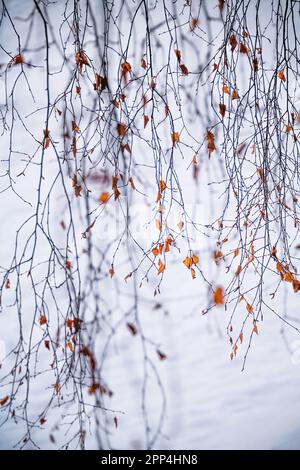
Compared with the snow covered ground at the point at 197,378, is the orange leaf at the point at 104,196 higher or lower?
higher

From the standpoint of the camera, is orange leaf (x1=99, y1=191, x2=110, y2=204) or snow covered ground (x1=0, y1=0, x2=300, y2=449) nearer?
orange leaf (x1=99, y1=191, x2=110, y2=204)

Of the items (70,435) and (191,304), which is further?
(191,304)

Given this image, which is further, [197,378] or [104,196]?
[197,378]

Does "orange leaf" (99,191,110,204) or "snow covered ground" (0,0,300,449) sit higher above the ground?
"orange leaf" (99,191,110,204)

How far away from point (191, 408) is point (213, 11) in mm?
1897

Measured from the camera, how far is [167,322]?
72.4 inches

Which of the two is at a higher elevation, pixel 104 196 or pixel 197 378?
pixel 104 196

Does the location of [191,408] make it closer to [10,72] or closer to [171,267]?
[171,267]

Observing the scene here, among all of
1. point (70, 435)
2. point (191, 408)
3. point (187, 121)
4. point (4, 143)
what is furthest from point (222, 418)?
point (4, 143)

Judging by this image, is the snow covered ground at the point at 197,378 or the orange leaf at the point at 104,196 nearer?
the orange leaf at the point at 104,196

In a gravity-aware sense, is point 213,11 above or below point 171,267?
above
